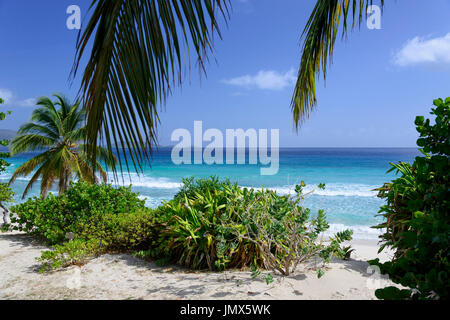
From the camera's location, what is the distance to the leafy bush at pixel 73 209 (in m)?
6.15

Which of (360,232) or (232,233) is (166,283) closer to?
(232,233)

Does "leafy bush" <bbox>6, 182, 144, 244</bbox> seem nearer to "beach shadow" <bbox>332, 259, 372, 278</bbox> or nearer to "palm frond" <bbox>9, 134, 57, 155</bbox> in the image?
"beach shadow" <bbox>332, 259, 372, 278</bbox>

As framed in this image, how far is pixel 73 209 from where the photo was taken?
645cm

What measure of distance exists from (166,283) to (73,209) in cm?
392

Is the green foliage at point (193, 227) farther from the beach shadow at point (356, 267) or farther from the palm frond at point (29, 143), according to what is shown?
the palm frond at point (29, 143)

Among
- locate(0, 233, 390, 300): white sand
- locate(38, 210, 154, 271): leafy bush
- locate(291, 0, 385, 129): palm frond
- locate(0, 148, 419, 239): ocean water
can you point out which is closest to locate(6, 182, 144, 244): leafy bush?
locate(38, 210, 154, 271): leafy bush

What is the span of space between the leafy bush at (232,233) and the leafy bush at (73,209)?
81.1 inches

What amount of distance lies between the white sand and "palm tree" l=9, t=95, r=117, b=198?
7.86m

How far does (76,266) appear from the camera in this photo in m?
4.45

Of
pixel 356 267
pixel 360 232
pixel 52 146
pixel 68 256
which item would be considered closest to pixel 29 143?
pixel 52 146

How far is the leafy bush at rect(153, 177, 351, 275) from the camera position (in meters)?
3.65

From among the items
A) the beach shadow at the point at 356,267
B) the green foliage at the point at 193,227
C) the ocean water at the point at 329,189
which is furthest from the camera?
the ocean water at the point at 329,189

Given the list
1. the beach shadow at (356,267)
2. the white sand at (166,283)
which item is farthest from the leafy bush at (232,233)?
the beach shadow at (356,267)
